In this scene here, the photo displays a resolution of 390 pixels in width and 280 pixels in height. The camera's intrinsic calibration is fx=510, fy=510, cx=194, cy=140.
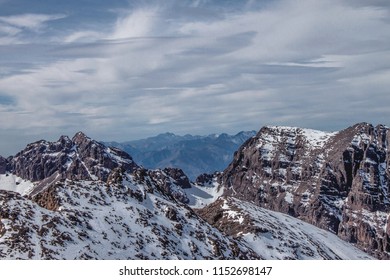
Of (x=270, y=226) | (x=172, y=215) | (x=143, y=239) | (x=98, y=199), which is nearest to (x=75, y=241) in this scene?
(x=143, y=239)

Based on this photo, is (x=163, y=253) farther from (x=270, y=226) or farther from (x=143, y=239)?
(x=270, y=226)

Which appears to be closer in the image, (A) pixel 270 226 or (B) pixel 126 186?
(B) pixel 126 186

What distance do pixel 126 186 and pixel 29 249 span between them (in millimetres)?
63429

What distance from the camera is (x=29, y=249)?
96.8 metres

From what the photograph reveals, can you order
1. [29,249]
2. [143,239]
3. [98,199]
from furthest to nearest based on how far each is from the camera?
[98,199] < [143,239] < [29,249]

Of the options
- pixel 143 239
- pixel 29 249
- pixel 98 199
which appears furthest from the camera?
pixel 98 199

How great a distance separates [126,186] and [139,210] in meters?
14.3

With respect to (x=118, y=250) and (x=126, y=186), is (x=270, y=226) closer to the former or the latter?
(x=126, y=186)

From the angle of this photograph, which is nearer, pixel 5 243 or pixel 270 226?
pixel 5 243

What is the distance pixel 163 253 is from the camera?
125 metres

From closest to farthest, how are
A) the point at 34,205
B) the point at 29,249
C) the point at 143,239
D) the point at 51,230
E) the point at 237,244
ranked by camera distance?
the point at 29,249, the point at 51,230, the point at 34,205, the point at 143,239, the point at 237,244

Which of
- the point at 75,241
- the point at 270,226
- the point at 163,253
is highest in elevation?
the point at 75,241

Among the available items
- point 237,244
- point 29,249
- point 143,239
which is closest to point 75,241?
point 29,249

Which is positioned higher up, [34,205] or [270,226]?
[34,205]
